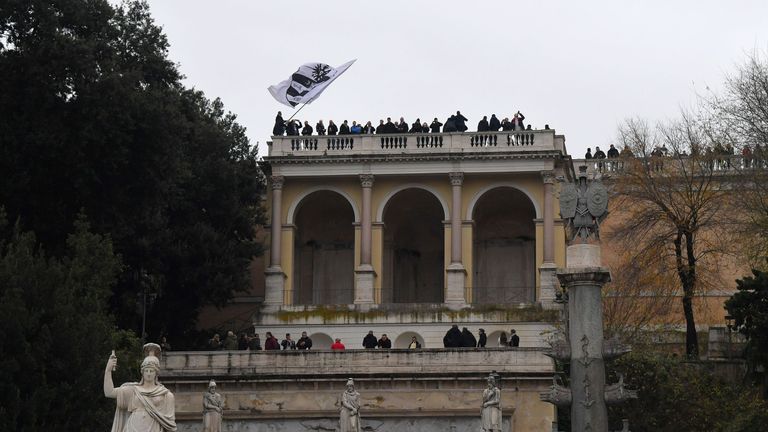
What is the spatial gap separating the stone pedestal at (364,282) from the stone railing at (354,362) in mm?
20958

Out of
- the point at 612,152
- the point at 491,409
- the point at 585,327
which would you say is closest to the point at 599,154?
the point at 612,152

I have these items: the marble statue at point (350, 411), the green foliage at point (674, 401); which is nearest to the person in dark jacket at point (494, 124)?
the green foliage at point (674, 401)

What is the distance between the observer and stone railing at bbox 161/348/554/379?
131ft

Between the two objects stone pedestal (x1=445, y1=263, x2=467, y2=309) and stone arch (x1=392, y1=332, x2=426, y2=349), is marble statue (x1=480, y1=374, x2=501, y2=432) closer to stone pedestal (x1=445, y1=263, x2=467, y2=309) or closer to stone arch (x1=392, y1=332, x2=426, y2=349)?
stone arch (x1=392, y1=332, x2=426, y2=349)

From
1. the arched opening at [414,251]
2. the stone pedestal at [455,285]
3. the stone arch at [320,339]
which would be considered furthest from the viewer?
the arched opening at [414,251]

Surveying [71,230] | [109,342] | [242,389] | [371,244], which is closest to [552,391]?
[109,342]

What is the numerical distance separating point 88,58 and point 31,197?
4.75 metres

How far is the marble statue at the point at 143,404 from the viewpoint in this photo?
58.2ft

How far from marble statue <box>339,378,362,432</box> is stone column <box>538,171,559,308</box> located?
25530mm

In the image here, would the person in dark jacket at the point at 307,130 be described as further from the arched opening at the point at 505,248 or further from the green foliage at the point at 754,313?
the green foliage at the point at 754,313

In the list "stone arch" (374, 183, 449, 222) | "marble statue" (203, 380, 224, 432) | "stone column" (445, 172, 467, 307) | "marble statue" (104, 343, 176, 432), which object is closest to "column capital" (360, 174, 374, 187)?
"stone arch" (374, 183, 449, 222)

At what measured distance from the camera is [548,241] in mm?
62219

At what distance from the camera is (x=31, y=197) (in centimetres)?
4444

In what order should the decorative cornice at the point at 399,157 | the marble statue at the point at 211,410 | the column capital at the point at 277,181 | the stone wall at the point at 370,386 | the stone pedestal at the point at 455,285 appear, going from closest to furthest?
1. the marble statue at the point at 211,410
2. the stone wall at the point at 370,386
3. the stone pedestal at the point at 455,285
4. the decorative cornice at the point at 399,157
5. the column capital at the point at 277,181
